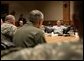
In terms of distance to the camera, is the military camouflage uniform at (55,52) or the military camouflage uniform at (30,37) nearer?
the military camouflage uniform at (55,52)

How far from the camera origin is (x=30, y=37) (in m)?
3.61

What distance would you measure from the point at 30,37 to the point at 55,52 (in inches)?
112

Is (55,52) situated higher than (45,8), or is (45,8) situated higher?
(55,52)

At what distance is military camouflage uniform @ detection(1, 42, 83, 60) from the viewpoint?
753 mm

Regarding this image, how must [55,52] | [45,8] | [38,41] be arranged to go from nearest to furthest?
[55,52] < [38,41] < [45,8]

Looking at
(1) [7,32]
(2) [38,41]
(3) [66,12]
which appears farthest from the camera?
(3) [66,12]

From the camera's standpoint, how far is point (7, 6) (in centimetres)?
1574

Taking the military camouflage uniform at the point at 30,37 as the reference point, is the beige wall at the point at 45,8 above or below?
below

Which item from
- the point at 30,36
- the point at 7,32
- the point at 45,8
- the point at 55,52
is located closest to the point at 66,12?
the point at 45,8

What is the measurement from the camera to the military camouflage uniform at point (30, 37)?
3.58 meters

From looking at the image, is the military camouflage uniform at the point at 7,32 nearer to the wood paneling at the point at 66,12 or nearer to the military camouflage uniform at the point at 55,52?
the military camouflage uniform at the point at 55,52

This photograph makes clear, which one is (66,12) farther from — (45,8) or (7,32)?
(7,32)

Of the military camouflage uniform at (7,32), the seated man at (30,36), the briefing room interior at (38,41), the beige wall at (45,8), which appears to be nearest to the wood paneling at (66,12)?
the beige wall at (45,8)

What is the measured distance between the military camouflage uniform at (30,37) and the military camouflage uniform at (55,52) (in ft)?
9.04
